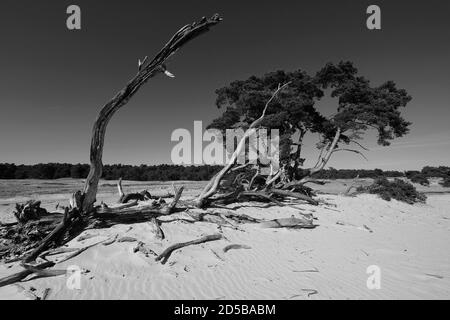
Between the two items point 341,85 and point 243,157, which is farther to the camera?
point 341,85

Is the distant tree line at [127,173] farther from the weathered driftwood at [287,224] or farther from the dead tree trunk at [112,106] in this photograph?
the dead tree trunk at [112,106]

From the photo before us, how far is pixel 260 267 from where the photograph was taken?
4.36m

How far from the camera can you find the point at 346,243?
5.89m

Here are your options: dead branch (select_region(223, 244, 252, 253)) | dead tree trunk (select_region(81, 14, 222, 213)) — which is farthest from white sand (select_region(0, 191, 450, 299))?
dead tree trunk (select_region(81, 14, 222, 213))

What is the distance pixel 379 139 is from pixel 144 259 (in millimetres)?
13546

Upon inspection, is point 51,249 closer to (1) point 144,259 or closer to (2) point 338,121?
(1) point 144,259

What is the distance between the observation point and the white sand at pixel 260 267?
343 cm

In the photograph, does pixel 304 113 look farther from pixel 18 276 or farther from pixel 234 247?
pixel 18 276

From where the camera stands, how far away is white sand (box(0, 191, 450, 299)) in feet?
11.3

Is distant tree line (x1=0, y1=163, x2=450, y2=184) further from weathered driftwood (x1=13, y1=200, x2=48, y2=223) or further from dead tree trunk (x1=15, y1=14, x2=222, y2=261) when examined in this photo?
weathered driftwood (x1=13, y1=200, x2=48, y2=223)

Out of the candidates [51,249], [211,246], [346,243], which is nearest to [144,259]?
[211,246]

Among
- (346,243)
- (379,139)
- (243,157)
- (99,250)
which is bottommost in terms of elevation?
(346,243)

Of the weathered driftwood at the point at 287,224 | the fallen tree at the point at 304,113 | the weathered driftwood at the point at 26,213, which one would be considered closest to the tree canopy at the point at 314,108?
the fallen tree at the point at 304,113
